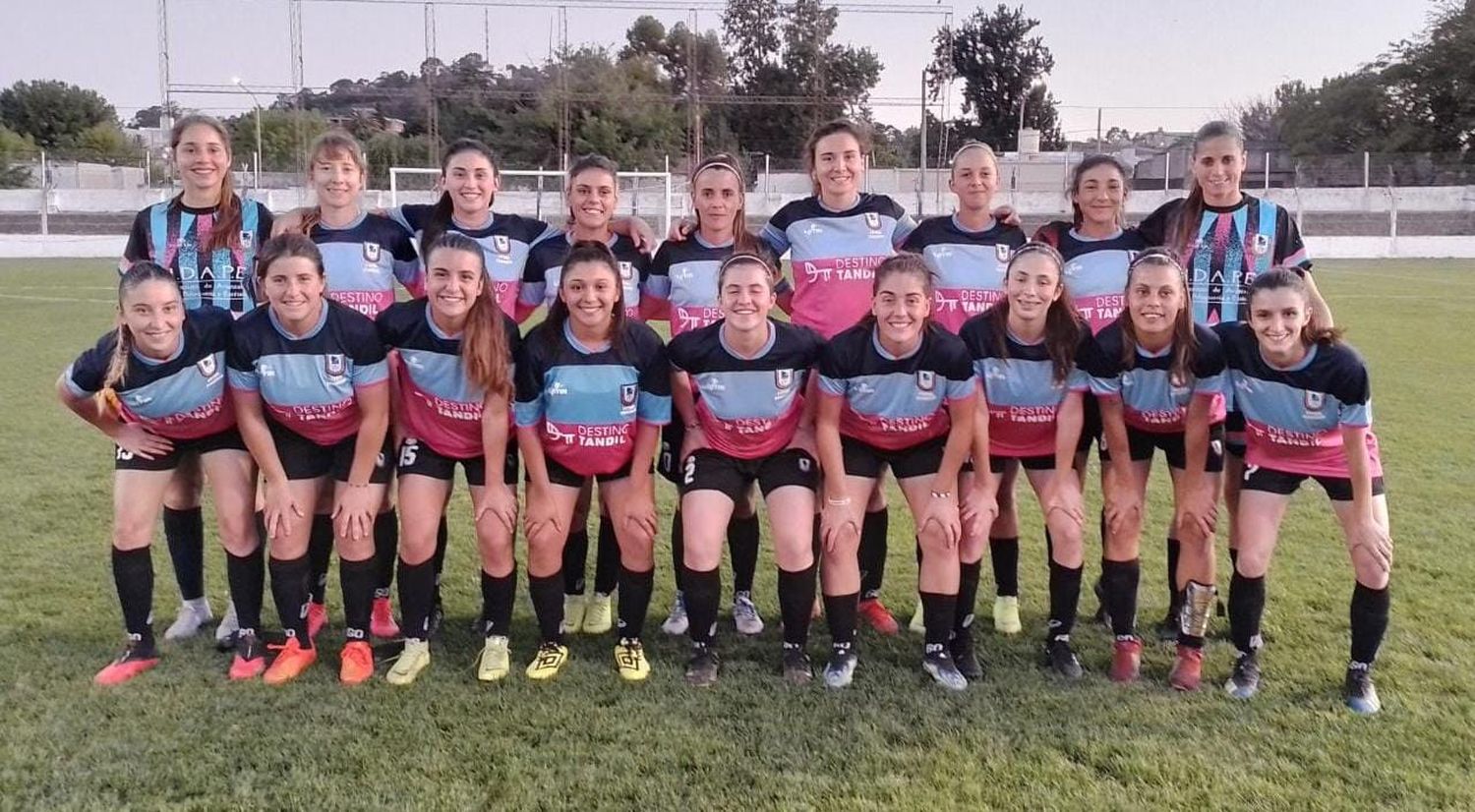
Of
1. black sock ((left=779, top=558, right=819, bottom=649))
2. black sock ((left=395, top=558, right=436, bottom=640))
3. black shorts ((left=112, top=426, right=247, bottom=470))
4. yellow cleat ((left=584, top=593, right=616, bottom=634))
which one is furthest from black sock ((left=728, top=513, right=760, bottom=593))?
black shorts ((left=112, top=426, right=247, bottom=470))

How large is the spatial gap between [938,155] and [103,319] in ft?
110

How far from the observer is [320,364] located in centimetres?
320

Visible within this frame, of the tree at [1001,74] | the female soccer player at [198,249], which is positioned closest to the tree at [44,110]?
the tree at [1001,74]

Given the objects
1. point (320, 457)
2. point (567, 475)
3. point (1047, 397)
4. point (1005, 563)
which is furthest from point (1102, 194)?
point (320, 457)

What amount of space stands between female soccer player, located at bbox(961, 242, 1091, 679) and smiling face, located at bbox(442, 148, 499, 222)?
5.67 feet

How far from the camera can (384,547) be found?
3633 mm

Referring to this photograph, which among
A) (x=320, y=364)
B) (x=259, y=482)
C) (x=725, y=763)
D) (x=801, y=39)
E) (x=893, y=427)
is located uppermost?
(x=801, y=39)

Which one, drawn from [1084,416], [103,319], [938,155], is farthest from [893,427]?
[938,155]

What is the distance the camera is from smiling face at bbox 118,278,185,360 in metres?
3.03

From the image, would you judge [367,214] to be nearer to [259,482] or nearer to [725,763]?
[259,482]

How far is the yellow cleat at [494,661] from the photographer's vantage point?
3.21 meters

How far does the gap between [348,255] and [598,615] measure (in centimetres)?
152

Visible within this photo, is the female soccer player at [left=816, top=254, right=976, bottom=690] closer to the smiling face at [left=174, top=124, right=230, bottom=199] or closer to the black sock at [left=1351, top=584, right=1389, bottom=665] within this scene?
the black sock at [left=1351, top=584, right=1389, bottom=665]

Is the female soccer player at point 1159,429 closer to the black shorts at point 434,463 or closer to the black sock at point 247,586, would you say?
the black shorts at point 434,463
